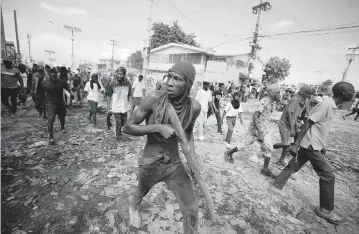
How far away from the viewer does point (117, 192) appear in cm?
344

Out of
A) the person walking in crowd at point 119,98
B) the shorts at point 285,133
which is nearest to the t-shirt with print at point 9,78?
the person walking in crowd at point 119,98

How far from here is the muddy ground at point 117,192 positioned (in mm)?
2797

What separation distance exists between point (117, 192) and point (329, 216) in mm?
3650

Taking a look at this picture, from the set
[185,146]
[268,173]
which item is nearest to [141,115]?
[185,146]

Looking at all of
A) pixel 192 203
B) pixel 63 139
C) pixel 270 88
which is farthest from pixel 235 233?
pixel 63 139

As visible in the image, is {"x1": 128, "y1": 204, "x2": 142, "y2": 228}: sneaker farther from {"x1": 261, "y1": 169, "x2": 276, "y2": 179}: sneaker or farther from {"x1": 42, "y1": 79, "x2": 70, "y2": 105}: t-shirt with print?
{"x1": 42, "y1": 79, "x2": 70, "y2": 105}: t-shirt with print

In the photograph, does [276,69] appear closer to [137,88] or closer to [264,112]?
[137,88]

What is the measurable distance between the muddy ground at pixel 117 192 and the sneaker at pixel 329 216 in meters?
0.08

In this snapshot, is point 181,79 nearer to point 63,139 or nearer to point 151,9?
point 63,139

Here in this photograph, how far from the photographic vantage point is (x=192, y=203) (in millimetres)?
2068

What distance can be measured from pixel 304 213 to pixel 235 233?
60.1 inches

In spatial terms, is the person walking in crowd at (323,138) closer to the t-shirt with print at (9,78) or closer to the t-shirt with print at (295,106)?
the t-shirt with print at (295,106)

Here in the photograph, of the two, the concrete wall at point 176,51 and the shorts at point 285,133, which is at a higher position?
the concrete wall at point 176,51

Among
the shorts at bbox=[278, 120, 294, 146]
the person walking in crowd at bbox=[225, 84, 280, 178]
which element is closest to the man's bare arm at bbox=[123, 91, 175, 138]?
the person walking in crowd at bbox=[225, 84, 280, 178]
